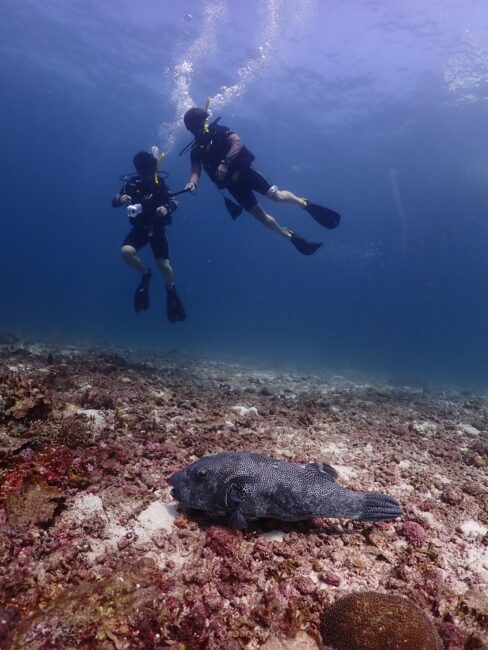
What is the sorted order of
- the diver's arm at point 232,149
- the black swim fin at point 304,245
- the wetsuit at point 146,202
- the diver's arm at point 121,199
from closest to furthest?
1. the diver's arm at point 232,149
2. the diver's arm at point 121,199
3. the black swim fin at point 304,245
4. the wetsuit at point 146,202

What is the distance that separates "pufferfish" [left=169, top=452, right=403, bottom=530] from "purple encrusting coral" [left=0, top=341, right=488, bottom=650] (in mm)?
266

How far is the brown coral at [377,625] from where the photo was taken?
288cm

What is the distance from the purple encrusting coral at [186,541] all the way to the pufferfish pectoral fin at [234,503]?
0.17 metres

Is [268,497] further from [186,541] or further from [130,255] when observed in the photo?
[130,255]

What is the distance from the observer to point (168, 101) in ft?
169

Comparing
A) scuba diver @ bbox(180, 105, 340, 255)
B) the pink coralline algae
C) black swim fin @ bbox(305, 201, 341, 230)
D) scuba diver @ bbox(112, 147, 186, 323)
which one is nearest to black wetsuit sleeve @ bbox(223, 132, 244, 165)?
scuba diver @ bbox(180, 105, 340, 255)

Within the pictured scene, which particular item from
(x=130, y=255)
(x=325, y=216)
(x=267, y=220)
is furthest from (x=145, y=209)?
(x=325, y=216)

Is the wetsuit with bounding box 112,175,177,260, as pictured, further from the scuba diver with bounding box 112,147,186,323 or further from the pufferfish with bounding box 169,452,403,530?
the pufferfish with bounding box 169,452,403,530

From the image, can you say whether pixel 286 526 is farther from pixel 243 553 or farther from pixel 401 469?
pixel 401 469

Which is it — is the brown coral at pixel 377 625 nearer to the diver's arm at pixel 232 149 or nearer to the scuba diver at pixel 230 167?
the scuba diver at pixel 230 167

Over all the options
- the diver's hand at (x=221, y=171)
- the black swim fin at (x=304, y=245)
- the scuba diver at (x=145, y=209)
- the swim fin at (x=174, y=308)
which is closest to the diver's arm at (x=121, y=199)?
the scuba diver at (x=145, y=209)

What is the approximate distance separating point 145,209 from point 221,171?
2870mm

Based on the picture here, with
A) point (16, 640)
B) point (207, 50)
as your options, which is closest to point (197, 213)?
point (207, 50)

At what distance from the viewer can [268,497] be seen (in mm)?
4156
